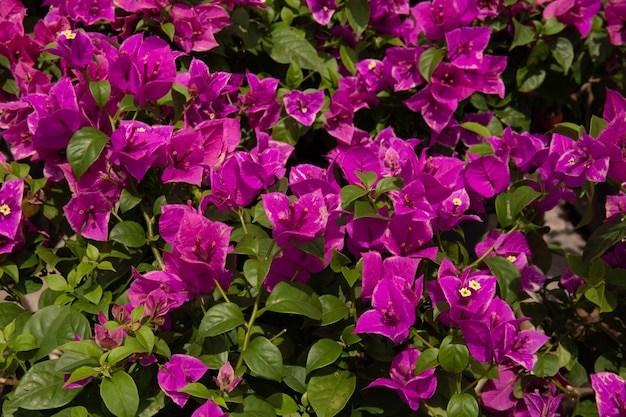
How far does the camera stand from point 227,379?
105 cm

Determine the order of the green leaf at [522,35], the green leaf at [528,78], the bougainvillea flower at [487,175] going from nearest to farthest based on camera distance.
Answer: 1. the bougainvillea flower at [487,175]
2. the green leaf at [522,35]
3. the green leaf at [528,78]

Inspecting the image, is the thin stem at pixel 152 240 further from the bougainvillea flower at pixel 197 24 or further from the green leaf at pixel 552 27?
the green leaf at pixel 552 27

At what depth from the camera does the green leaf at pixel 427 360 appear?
1.10 meters

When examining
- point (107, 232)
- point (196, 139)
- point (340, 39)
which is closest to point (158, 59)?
point (196, 139)

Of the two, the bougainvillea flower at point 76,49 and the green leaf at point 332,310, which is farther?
the bougainvillea flower at point 76,49

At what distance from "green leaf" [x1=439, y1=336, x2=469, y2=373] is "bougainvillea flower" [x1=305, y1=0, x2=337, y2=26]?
2.95 feet

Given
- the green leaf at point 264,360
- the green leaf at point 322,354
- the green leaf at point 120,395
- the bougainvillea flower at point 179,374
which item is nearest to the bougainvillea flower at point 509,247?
the green leaf at point 322,354

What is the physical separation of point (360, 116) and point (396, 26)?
25 cm

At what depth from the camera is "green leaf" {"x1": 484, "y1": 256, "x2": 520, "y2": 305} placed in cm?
122

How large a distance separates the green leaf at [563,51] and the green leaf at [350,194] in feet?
2.90

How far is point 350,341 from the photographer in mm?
1149

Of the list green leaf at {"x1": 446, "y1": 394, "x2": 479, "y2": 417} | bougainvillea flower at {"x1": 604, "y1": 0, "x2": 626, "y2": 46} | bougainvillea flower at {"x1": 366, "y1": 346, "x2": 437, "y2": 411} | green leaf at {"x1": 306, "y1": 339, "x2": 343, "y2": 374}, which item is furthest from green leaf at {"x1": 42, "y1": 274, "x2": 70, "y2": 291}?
bougainvillea flower at {"x1": 604, "y1": 0, "x2": 626, "y2": 46}

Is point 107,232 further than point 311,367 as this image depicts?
Yes

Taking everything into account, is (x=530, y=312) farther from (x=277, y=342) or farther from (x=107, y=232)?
(x=107, y=232)
